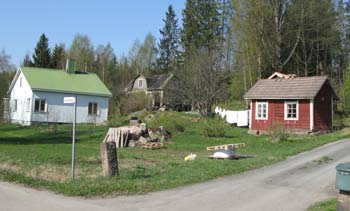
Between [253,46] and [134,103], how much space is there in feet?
50.3

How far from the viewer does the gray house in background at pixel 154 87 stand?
6024 centimetres

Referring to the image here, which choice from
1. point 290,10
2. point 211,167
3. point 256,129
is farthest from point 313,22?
point 211,167

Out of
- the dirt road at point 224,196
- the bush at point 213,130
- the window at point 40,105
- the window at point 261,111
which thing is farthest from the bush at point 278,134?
the window at point 40,105

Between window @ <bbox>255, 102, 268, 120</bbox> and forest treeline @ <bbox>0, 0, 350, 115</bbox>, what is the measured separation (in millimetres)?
8640

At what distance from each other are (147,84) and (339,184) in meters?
61.2

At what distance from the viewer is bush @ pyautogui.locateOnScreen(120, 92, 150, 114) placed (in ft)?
166

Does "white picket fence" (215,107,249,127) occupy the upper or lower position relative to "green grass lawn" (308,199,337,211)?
upper

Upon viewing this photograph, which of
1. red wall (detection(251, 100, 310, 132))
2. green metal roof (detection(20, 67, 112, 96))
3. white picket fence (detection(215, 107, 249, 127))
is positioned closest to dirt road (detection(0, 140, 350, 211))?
red wall (detection(251, 100, 310, 132))

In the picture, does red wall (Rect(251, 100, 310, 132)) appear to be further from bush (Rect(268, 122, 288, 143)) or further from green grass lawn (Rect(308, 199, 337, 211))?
green grass lawn (Rect(308, 199, 337, 211))

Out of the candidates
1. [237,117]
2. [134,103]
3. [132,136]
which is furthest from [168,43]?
[132,136]

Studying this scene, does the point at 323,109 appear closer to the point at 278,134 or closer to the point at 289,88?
the point at 289,88

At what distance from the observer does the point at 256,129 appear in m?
33.6

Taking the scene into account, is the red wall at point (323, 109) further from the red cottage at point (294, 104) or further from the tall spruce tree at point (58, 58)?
the tall spruce tree at point (58, 58)

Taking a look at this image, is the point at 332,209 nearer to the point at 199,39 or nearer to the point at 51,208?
the point at 51,208
